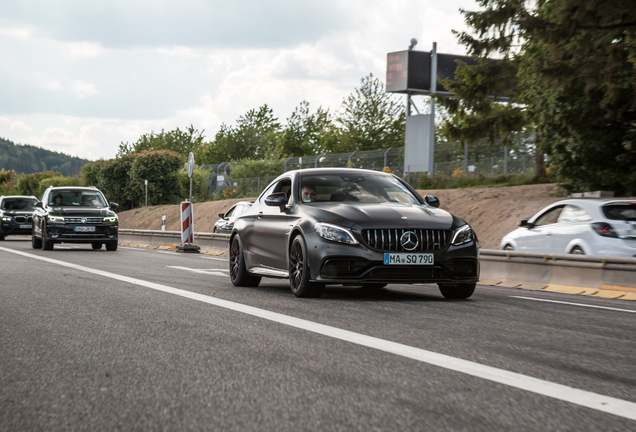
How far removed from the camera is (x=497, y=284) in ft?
42.2

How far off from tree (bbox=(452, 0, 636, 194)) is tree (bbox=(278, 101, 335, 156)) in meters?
64.6

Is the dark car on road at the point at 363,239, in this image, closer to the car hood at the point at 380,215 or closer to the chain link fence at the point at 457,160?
the car hood at the point at 380,215

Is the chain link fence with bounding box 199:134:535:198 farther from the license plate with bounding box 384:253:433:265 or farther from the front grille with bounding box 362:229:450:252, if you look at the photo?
the license plate with bounding box 384:253:433:265

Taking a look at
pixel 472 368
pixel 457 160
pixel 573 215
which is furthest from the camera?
pixel 457 160

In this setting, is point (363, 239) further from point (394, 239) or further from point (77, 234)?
point (77, 234)

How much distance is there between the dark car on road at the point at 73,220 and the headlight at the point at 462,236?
582 inches

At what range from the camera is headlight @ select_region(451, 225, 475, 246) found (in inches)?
344

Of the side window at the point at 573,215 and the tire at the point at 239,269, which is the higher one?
the side window at the point at 573,215

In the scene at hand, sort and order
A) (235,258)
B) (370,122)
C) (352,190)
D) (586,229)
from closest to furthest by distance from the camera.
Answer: (352,190) < (235,258) < (586,229) < (370,122)

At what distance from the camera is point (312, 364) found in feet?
16.1

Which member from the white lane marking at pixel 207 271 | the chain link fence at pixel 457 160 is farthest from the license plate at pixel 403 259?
the chain link fence at pixel 457 160

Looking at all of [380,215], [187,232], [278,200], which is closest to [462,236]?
[380,215]

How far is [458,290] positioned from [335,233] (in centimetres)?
162

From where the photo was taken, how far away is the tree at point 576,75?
1956 centimetres
